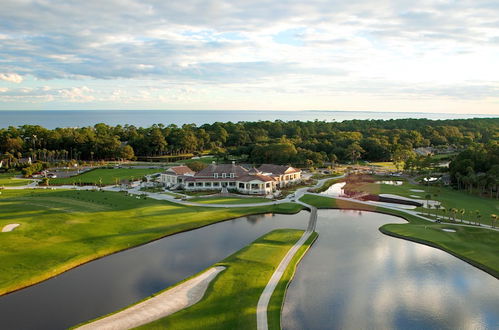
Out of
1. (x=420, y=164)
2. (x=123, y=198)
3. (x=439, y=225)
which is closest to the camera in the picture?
(x=439, y=225)

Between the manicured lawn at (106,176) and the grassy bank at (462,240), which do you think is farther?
the manicured lawn at (106,176)

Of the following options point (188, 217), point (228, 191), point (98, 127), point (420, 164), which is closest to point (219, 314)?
point (188, 217)

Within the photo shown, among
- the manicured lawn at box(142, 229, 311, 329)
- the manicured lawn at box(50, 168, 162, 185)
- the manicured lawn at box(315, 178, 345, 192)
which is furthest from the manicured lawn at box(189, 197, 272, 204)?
the manicured lawn at box(50, 168, 162, 185)

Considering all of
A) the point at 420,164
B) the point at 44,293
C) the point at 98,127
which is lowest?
the point at 44,293

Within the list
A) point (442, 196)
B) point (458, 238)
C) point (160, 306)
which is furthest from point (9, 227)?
point (442, 196)

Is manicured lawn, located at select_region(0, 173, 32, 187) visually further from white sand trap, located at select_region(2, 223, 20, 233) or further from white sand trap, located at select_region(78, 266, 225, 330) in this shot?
white sand trap, located at select_region(78, 266, 225, 330)

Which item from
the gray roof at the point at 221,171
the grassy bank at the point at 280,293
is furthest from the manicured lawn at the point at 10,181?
the grassy bank at the point at 280,293

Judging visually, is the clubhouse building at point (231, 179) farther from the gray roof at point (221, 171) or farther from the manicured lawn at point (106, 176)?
the manicured lawn at point (106, 176)

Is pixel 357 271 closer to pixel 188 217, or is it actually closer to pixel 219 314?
pixel 219 314
